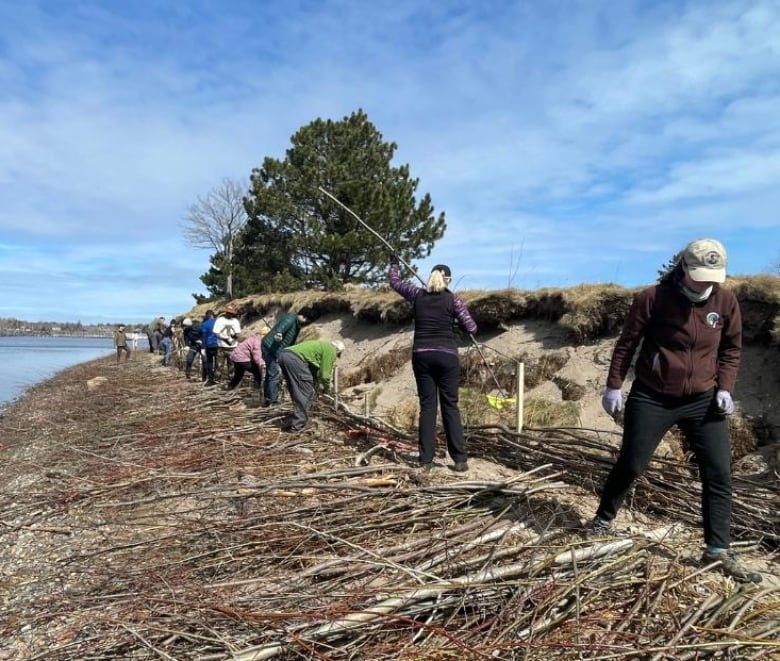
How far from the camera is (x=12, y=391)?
63.4 ft

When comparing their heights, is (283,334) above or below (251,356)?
above

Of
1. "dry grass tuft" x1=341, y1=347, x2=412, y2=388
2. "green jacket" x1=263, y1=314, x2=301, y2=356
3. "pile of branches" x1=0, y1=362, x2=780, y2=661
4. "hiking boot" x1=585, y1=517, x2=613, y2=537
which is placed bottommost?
"pile of branches" x1=0, y1=362, x2=780, y2=661

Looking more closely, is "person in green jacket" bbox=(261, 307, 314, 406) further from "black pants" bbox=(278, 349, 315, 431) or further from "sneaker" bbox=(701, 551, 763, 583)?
"sneaker" bbox=(701, 551, 763, 583)

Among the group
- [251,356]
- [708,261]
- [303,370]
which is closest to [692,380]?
[708,261]

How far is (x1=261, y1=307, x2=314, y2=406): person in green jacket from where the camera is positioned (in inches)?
299

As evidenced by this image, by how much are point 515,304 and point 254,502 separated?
21.7 feet

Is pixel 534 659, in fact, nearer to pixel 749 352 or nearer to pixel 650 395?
pixel 650 395

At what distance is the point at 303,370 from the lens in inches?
263

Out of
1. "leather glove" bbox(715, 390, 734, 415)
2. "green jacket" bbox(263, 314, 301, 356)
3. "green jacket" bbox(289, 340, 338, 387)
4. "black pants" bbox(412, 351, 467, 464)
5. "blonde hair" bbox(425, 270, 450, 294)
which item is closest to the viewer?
"leather glove" bbox(715, 390, 734, 415)

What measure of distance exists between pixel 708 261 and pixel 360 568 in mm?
2480

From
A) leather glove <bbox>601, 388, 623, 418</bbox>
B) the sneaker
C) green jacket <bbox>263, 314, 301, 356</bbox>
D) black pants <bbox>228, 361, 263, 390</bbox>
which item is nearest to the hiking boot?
the sneaker

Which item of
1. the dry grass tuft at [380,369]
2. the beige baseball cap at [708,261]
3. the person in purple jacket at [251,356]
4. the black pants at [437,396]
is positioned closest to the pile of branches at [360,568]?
the black pants at [437,396]

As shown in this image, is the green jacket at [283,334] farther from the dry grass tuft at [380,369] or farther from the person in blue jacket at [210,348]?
the person in blue jacket at [210,348]

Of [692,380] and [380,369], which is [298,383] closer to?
[380,369]
